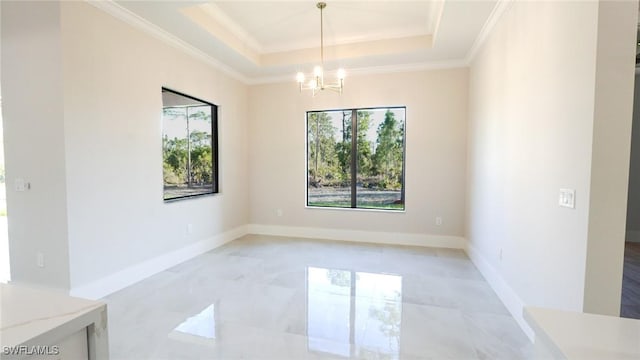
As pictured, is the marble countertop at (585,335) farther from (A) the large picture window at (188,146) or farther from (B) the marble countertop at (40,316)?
(A) the large picture window at (188,146)

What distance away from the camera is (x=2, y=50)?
2809 mm

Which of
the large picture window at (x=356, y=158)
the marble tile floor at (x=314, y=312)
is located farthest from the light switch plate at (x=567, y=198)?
the large picture window at (x=356, y=158)

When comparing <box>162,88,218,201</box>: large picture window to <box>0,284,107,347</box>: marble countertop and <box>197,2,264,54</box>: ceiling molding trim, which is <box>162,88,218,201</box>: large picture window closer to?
<box>197,2,264,54</box>: ceiling molding trim

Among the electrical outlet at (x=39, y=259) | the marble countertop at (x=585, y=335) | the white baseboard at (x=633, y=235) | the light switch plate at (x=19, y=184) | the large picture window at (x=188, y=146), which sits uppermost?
the large picture window at (x=188, y=146)

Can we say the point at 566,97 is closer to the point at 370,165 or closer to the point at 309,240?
the point at 370,165

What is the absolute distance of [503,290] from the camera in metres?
2.82

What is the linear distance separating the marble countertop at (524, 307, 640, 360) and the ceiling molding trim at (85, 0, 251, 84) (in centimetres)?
391

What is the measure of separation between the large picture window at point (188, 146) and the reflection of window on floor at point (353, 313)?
6.89ft

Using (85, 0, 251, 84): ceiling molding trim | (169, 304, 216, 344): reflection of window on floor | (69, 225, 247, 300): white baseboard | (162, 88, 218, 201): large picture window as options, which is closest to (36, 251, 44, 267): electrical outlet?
(69, 225, 247, 300): white baseboard

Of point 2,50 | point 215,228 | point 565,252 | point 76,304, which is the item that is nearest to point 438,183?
point 565,252

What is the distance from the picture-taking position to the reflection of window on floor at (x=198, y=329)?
219 cm

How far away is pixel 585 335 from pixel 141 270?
3.75 metres

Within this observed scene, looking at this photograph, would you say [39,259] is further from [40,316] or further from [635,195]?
[635,195]

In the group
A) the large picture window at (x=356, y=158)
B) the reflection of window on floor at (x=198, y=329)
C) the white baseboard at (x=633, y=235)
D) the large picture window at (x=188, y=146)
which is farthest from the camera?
the large picture window at (x=356, y=158)
